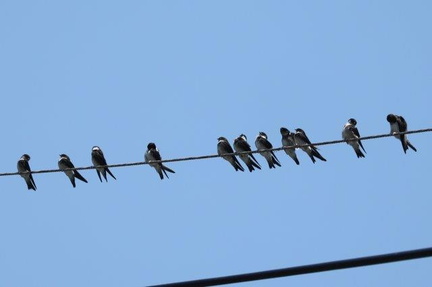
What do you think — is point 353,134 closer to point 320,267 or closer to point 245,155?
point 245,155

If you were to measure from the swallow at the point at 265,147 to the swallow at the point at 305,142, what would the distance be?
1.62 feet

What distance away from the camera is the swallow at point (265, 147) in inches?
661

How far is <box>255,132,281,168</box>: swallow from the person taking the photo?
16.8 metres

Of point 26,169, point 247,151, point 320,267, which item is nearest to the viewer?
point 320,267

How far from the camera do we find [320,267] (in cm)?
505

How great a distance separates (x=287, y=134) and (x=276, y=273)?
12.7 meters

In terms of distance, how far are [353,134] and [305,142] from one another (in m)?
0.80

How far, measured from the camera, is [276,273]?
16.6 ft

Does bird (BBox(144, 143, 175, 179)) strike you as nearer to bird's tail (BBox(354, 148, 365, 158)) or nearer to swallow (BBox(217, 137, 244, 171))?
swallow (BBox(217, 137, 244, 171))

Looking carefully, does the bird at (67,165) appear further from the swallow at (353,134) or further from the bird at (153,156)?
the swallow at (353,134)

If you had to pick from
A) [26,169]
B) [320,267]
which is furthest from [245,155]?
[320,267]

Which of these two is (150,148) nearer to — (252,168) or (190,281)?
(252,168)

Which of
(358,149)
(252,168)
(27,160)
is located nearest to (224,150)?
(252,168)

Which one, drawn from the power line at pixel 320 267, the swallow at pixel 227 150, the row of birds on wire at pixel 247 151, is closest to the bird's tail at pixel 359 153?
the row of birds on wire at pixel 247 151
